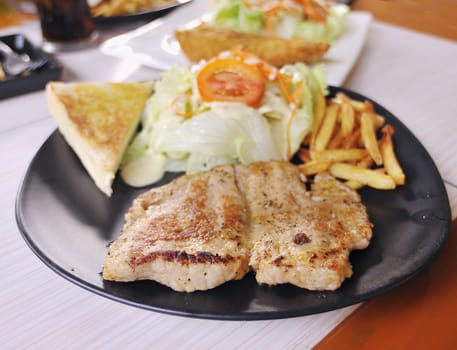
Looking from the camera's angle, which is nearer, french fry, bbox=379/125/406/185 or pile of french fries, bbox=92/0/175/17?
french fry, bbox=379/125/406/185

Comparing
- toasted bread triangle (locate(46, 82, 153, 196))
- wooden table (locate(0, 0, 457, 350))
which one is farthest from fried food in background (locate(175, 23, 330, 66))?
wooden table (locate(0, 0, 457, 350))

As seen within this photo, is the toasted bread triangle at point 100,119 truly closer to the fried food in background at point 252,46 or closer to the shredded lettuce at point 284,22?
the fried food in background at point 252,46

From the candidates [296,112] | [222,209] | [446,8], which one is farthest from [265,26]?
[222,209]

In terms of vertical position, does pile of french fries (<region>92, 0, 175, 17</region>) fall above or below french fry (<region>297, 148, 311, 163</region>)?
A: above

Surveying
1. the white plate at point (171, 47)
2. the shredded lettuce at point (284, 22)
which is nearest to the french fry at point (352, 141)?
the white plate at point (171, 47)

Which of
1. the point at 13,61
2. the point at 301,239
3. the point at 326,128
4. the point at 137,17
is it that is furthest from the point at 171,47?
the point at 301,239

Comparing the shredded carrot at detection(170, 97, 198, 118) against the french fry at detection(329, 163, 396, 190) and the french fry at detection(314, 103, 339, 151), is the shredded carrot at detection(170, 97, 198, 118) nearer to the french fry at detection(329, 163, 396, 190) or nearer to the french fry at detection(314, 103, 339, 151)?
the french fry at detection(314, 103, 339, 151)

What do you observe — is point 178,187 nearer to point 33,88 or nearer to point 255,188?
point 255,188

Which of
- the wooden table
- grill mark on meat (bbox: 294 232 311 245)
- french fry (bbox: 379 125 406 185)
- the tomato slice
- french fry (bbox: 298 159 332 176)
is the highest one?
the tomato slice
